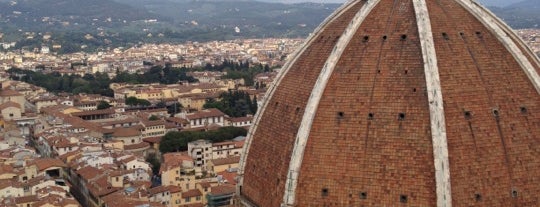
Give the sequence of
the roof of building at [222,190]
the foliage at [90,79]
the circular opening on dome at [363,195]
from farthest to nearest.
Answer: the foliage at [90,79]
the roof of building at [222,190]
the circular opening on dome at [363,195]

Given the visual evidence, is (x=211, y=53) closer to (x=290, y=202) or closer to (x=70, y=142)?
(x=70, y=142)

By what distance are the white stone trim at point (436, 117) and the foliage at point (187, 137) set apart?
46334mm

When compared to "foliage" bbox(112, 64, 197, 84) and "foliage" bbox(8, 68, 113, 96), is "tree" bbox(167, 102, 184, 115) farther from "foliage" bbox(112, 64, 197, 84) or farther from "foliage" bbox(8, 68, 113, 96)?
"foliage" bbox(112, 64, 197, 84)

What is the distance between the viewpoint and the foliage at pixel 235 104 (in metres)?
77.9

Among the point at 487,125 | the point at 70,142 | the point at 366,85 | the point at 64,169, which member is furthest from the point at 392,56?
the point at 70,142

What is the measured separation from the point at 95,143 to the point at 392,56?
46.0 meters

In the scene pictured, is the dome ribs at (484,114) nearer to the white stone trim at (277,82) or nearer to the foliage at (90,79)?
the white stone trim at (277,82)

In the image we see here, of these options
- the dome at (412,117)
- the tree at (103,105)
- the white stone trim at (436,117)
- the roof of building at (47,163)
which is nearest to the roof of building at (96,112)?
the tree at (103,105)

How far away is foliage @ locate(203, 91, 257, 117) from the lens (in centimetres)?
7788

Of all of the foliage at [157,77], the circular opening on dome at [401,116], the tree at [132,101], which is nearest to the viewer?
the circular opening on dome at [401,116]

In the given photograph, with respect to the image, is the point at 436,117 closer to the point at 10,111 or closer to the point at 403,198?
the point at 403,198

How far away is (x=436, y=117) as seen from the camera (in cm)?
1157

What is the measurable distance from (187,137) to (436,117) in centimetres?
4782

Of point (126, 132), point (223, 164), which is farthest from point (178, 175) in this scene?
point (126, 132)
